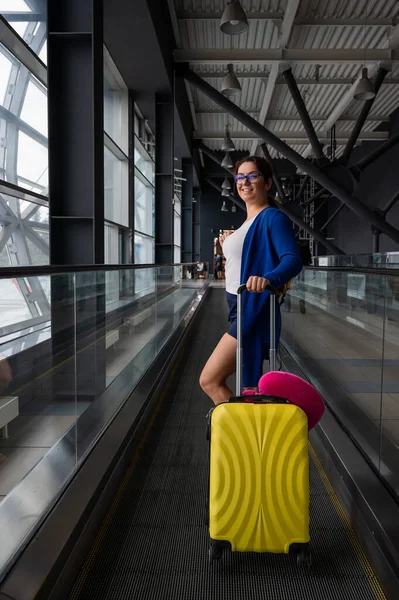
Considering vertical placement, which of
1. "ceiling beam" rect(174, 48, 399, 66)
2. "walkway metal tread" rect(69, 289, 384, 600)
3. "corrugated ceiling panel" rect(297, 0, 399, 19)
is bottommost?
"walkway metal tread" rect(69, 289, 384, 600)

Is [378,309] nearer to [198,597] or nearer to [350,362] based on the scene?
[350,362]

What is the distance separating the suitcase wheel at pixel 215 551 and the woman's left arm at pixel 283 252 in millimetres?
1182

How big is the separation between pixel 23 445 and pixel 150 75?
40.1 feet

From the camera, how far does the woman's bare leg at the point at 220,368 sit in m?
2.79

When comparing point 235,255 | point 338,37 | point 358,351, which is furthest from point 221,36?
point 235,255

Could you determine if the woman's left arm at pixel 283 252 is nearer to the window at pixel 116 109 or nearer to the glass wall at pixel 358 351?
the glass wall at pixel 358 351

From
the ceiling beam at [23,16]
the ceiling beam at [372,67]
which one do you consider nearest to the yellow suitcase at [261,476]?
the ceiling beam at [23,16]

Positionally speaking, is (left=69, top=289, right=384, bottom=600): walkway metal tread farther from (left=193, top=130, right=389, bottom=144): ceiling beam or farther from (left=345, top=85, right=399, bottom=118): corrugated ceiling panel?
(left=193, top=130, right=389, bottom=144): ceiling beam

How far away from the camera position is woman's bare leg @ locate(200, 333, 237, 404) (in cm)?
279

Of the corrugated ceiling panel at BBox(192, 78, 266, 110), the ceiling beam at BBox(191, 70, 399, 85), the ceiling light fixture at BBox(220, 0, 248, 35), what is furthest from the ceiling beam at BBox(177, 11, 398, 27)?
the corrugated ceiling panel at BBox(192, 78, 266, 110)

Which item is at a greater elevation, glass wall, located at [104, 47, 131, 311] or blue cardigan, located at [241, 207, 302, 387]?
glass wall, located at [104, 47, 131, 311]

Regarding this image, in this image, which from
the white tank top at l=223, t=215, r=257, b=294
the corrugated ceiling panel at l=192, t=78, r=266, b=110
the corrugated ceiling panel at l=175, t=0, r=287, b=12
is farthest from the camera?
the corrugated ceiling panel at l=192, t=78, r=266, b=110

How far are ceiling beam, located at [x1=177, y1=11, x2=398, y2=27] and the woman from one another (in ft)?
37.3

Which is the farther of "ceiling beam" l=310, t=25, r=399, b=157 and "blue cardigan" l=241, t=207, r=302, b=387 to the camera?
"ceiling beam" l=310, t=25, r=399, b=157
